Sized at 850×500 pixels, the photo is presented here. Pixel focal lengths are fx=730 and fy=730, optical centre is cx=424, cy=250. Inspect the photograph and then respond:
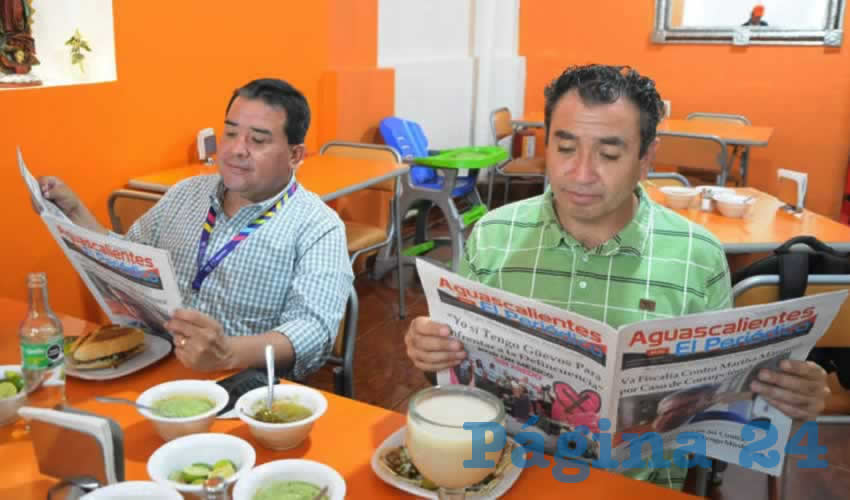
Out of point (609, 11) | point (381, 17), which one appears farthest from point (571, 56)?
point (381, 17)

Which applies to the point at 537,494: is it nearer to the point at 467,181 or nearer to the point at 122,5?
the point at 122,5

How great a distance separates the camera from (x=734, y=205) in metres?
2.97

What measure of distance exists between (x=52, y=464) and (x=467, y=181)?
147 inches

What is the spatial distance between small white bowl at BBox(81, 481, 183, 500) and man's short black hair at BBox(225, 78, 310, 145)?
46.7 inches

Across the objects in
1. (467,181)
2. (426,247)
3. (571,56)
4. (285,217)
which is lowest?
(426,247)

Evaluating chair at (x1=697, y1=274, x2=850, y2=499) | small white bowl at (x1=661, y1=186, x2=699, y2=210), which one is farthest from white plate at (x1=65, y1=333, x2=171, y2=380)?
small white bowl at (x1=661, y1=186, x2=699, y2=210)

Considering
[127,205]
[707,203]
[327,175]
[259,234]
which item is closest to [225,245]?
[259,234]

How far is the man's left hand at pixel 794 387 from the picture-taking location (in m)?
1.18

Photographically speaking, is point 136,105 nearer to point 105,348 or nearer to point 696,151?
point 105,348

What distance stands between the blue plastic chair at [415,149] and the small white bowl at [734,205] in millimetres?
1701

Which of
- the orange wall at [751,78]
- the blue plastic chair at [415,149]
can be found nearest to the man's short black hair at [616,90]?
the blue plastic chair at [415,149]

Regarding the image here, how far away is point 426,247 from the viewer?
473cm

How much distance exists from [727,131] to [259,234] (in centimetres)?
430

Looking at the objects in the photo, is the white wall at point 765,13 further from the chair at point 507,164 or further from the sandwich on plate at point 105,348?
the sandwich on plate at point 105,348
